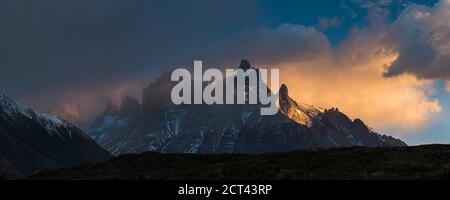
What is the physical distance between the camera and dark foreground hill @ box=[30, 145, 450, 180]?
5475cm

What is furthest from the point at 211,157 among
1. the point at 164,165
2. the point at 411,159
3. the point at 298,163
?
the point at 411,159

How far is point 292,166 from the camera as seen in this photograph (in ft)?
207

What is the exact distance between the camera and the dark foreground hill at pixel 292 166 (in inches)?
2156

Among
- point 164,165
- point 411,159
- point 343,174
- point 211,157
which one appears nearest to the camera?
point 343,174
